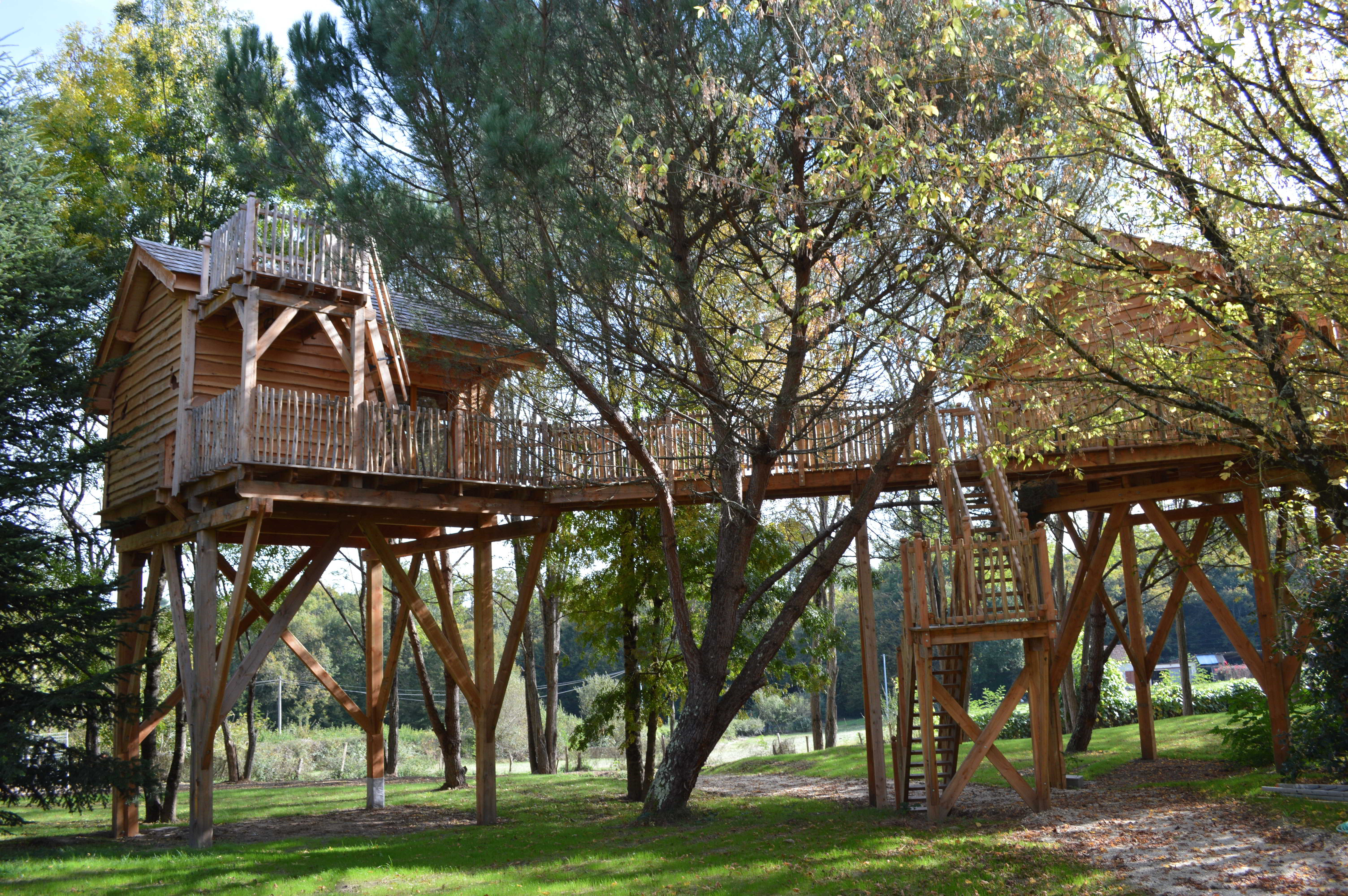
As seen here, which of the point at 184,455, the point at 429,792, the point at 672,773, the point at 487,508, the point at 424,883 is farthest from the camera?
the point at 429,792

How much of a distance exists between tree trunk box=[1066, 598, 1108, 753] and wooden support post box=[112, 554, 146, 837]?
1585 cm

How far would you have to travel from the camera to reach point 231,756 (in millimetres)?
24312

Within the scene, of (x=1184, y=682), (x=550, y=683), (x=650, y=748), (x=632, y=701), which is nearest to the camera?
(x=632, y=701)

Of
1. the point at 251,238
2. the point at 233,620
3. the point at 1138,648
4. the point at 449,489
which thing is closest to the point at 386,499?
the point at 449,489

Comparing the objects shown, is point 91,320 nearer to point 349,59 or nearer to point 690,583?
point 349,59

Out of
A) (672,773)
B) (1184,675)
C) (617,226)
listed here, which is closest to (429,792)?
(672,773)

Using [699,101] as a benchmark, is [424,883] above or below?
below

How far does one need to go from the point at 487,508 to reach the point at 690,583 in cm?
413

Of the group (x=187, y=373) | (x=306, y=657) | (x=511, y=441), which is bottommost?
→ (x=306, y=657)

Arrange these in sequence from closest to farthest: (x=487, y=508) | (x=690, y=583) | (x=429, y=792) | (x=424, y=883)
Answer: (x=424, y=883) < (x=487, y=508) < (x=690, y=583) < (x=429, y=792)

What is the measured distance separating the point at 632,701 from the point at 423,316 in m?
6.98

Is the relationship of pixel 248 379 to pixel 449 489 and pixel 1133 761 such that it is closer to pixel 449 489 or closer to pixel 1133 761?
pixel 449 489

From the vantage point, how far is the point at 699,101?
11.1 m

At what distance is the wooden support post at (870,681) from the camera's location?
13266mm
